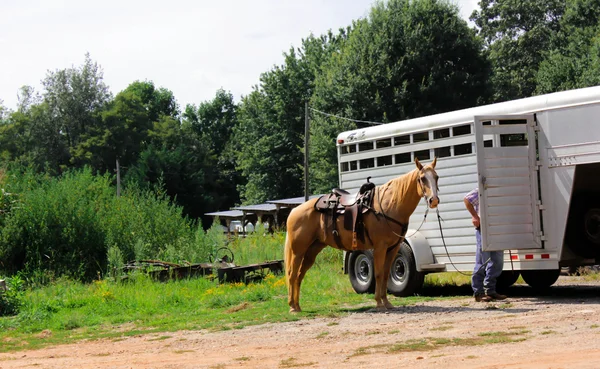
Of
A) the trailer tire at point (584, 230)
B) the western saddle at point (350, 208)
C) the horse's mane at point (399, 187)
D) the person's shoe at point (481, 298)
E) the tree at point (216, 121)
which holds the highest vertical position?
the tree at point (216, 121)

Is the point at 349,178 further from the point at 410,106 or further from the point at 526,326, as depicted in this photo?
the point at 410,106

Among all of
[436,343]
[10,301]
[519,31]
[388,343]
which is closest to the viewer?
[436,343]

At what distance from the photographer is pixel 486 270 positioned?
13.2 m

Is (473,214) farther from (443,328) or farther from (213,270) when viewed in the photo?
(213,270)

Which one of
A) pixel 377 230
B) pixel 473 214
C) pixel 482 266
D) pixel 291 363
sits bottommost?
pixel 291 363

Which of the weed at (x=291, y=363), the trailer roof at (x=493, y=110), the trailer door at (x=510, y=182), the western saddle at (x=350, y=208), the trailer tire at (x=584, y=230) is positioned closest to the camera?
the weed at (x=291, y=363)

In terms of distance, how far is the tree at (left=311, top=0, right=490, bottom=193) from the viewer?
A: 3656 centimetres

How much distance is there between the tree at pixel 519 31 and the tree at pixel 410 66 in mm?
12689

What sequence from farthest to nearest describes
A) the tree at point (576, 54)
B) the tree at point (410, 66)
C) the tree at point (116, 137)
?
the tree at point (116, 137), the tree at point (576, 54), the tree at point (410, 66)

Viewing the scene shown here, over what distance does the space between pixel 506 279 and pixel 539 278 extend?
0.61 meters

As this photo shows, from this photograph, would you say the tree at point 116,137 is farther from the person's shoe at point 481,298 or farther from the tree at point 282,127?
the person's shoe at point 481,298

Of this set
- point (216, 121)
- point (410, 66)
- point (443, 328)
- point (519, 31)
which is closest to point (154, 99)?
point (216, 121)

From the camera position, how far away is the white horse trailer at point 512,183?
42.1 ft

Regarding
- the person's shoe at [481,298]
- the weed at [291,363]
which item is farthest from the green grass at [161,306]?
the weed at [291,363]
